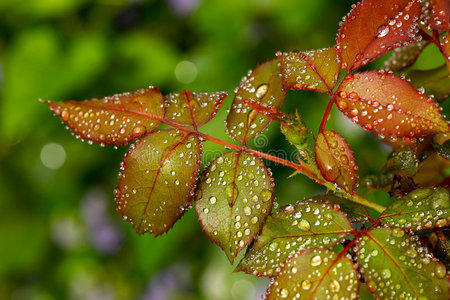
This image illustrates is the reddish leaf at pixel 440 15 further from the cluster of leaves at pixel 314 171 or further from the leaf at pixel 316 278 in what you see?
the leaf at pixel 316 278

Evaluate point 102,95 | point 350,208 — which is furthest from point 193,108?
point 102,95

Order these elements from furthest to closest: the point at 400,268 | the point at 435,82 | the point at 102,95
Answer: the point at 102,95, the point at 435,82, the point at 400,268

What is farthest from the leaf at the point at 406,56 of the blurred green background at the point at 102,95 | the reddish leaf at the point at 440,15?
the blurred green background at the point at 102,95

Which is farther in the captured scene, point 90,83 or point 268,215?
point 90,83

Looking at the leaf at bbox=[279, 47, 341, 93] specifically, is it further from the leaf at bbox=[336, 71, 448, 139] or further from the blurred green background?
the blurred green background

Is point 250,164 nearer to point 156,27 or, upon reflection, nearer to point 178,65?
point 178,65

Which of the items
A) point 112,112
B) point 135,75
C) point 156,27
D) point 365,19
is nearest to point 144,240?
point 135,75

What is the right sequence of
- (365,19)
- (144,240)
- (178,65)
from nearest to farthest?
(365,19) < (144,240) < (178,65)

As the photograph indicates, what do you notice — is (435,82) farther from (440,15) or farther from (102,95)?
(102,95)
